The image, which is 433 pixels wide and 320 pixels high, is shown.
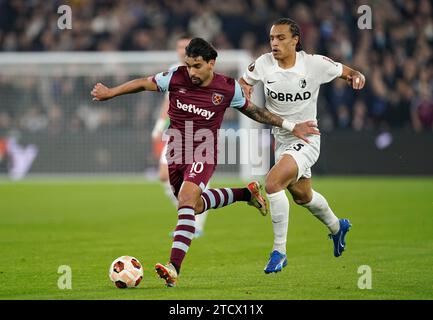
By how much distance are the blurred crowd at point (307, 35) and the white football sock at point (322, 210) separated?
41.2 ft

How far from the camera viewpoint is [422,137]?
21875 millimetres

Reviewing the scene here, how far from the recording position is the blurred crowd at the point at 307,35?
22.6 metres

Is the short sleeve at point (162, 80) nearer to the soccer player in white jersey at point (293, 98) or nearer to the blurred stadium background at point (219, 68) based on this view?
the soccer player in white jersey at point (293, 98)

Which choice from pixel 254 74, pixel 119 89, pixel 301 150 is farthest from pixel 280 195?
pixel 119 89

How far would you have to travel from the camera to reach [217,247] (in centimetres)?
1129

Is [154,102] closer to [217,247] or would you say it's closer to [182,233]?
[217,247]

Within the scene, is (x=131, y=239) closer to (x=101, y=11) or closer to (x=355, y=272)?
(x=355, y=272)

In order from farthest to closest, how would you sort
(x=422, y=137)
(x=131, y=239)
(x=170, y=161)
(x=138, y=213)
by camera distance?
(x=422, y=137) < (x=138, y=213) < (x=131, y=239) < (x=170, y=161)

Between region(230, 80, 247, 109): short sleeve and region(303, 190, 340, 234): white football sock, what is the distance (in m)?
1.29

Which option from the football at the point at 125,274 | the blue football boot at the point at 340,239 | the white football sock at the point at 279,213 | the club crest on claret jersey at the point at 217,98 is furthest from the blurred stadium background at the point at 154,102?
the football at the point at 125,274

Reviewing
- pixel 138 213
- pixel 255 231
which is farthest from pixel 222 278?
pixel 138 213

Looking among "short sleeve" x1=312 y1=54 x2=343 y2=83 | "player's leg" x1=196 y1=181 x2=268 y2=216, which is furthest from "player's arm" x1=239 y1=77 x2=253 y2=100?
"player's leg" x1=196 y1=181 x2=268 y2=216

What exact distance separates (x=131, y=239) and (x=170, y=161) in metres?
2.99

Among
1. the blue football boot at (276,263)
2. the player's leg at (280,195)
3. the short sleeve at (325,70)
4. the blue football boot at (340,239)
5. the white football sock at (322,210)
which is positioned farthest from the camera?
the blue football boot at (340,239)
